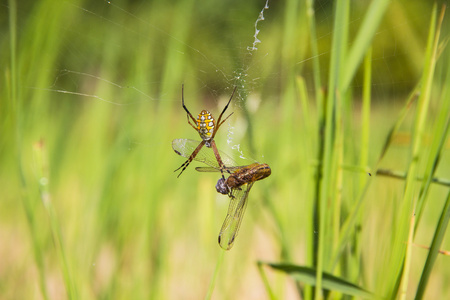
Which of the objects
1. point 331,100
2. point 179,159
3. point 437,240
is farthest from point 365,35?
point 179,159

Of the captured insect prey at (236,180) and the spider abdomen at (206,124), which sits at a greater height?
the spider abdomen at (206,124)

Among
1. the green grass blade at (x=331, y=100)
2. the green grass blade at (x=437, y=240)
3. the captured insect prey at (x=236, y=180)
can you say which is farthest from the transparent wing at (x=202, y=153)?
the green grass blade at (x=437, y=240)

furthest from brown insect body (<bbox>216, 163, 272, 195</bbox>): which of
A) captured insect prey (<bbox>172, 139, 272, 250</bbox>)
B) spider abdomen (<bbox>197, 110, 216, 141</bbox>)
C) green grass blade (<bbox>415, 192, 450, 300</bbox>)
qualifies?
green grass blade (<bbox>415, 192, 450, 300</bbox>)

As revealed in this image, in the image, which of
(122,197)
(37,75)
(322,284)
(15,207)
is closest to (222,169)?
(322,284)

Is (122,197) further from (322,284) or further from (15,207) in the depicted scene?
(322,284)

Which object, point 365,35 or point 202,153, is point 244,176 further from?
point 365,35

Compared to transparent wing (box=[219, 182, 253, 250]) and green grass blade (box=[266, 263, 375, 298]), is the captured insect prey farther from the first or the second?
green grass blade (box=[266, 263, 375, 298])

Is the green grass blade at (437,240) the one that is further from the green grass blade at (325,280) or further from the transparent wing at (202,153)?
the transparent wing at (202,153)
